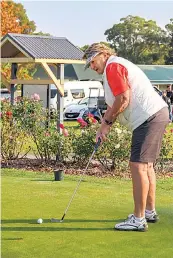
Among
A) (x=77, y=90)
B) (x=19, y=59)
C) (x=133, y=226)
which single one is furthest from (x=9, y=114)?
(x=77, y=90)

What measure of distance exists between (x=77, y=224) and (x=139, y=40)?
294ft

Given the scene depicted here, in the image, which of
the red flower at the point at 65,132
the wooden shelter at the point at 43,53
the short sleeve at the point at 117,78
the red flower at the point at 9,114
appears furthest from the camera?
the wooden shelter at the point at 43,53

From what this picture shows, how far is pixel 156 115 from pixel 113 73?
629 millimetres

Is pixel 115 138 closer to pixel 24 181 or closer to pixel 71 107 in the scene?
pixel 24 181

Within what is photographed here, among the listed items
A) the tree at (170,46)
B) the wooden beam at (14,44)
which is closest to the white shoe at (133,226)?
the wooden beam at (14,44)

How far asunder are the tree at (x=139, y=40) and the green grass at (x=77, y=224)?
78.8 m

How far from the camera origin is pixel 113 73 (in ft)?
18.7

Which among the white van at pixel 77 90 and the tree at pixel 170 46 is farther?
the tree at pixel 170 46

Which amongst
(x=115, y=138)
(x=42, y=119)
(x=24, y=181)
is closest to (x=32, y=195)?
(x=24, y=181)

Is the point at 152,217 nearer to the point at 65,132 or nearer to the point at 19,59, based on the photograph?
the point at 65,132

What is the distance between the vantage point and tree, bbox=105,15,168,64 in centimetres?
8756

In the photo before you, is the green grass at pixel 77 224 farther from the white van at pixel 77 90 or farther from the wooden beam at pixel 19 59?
the white van at pixel 77 90

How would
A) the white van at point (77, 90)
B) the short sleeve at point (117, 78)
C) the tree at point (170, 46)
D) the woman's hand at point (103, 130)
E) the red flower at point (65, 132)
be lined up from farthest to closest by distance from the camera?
the tree at point (170, 46)
the white van at point (77, 90)
the red flower at point (65, 132)
the woman's hand at point (103, 130)
the short sleeve at point (117, 78)

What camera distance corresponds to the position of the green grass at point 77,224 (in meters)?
5.09
